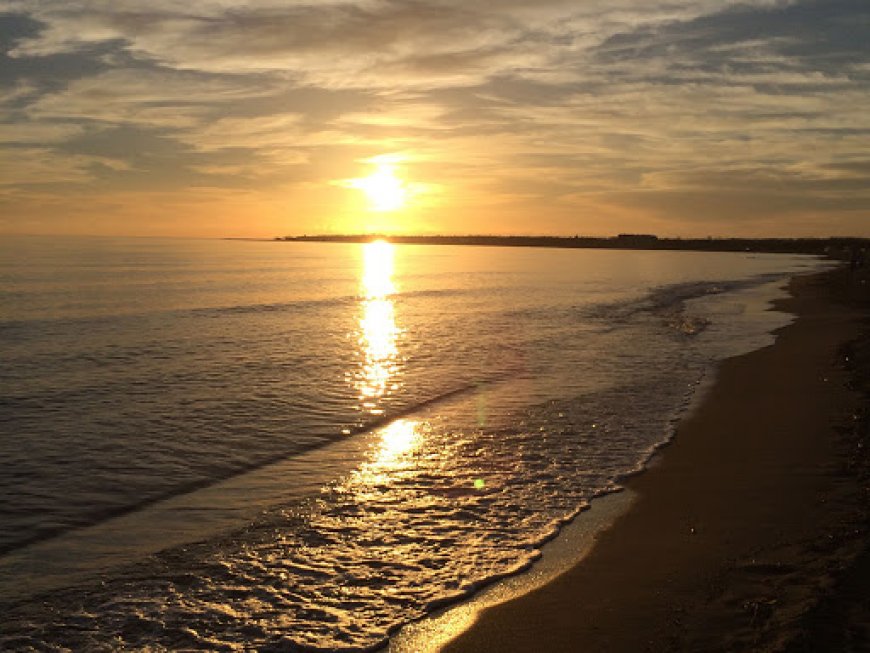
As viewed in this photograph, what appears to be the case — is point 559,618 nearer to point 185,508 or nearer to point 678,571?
point 678,571

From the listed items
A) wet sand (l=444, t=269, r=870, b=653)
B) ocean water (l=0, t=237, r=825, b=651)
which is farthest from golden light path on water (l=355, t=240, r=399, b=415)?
wet sand (l=444, t=269, r=870, b=653)

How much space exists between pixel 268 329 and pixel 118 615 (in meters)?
28.4

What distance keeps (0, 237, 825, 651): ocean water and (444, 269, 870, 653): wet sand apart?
3.00 feet

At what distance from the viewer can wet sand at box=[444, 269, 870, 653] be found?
6.26 m

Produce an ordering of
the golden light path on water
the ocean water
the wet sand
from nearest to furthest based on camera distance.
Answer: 1. the wet sand
2. the ocean water
3. the golden light path on water

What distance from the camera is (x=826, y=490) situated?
1027 cm

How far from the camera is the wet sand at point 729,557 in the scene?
6262mm

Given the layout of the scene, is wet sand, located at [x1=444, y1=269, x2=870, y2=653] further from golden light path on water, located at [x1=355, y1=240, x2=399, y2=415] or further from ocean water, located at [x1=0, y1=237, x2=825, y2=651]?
golden light path on water, located at [x1=355, y1=240, x2=399, y2=415]

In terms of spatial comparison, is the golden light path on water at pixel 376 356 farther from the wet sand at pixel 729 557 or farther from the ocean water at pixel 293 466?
the wet sand at pixel 729 557

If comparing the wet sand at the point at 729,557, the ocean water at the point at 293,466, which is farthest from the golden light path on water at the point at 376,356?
the wet sand at the point at 729,557

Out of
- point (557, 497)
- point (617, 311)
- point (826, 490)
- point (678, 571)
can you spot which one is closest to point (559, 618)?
point (678, 571)

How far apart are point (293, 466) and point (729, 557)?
7.55 m

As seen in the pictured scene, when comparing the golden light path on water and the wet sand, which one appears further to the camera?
the golden light path on water

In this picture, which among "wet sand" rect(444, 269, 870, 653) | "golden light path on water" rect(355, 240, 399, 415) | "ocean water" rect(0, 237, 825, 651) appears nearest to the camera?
"wet sand" rect(444, 269, 870, 653)
